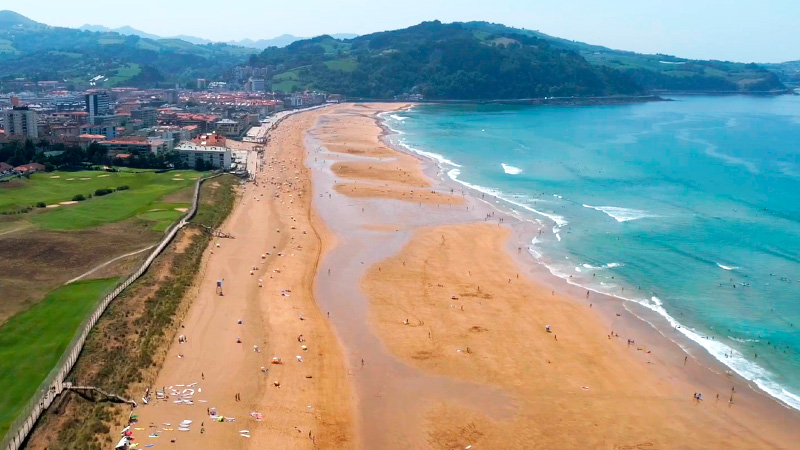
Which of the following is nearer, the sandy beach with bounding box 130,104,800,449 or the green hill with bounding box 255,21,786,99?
the sandy beach with bounding box 130,104,800,449

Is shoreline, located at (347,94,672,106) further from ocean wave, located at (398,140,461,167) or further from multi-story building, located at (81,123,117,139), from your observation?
multi-story building, located at (81,123,117,139)

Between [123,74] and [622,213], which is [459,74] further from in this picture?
[622,213]

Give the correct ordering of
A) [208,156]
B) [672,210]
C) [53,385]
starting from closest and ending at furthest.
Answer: [53,385]
[672,210]
[208,156]

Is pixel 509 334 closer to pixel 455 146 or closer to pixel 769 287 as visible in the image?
pixel 769 287

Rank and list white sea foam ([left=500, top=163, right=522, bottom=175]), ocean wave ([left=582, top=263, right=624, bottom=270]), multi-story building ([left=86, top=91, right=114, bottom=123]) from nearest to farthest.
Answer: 1. ocean wave ([left=582, top=263, right=624, bottom=270])
2. white sea foam ([left=500, top=163, right=522, bottom=175])
3. multi-story building ([left=86, top=91, right=114, bottom=123])

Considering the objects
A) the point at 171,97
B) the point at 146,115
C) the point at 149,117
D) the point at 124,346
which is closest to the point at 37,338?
the point at 124,346

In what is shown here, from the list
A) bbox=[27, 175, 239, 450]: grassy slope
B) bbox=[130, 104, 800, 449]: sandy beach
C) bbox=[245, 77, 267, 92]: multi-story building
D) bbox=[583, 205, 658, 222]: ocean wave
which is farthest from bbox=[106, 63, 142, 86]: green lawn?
bbox=[583, 205, 658, 222]: ocean wave
